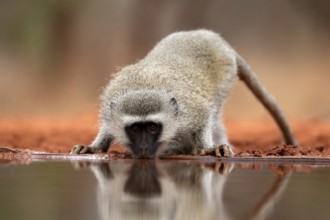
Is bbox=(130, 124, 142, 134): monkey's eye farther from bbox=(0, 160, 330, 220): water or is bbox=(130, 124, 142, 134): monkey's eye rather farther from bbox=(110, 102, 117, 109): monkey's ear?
bbox=(0, 160, 330, 220): water

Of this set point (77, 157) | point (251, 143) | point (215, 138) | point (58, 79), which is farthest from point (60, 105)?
point (77, 157)

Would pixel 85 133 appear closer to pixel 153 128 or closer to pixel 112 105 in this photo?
pixel 112 105

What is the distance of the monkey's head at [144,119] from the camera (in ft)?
16.6

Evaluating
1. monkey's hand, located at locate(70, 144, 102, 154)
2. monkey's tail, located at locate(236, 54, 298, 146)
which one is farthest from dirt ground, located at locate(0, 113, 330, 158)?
monkey's hand, located at locate(70, 144, 102, 154)

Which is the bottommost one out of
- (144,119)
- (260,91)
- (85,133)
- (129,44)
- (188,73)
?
(144,119)

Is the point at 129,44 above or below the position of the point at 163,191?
above

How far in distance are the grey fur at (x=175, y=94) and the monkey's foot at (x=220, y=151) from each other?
0.25 m

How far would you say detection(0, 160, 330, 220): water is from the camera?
7.57 feet

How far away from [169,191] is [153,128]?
2361 millimetres

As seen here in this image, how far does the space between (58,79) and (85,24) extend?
1.02 m

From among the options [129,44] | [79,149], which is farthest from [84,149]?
[129,44]

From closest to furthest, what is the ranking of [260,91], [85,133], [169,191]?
[169,191], [260,91], [85,133]

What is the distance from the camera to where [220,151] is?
5016 millimetres

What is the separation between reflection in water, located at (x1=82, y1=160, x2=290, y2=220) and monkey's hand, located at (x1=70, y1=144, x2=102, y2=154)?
1.29m
